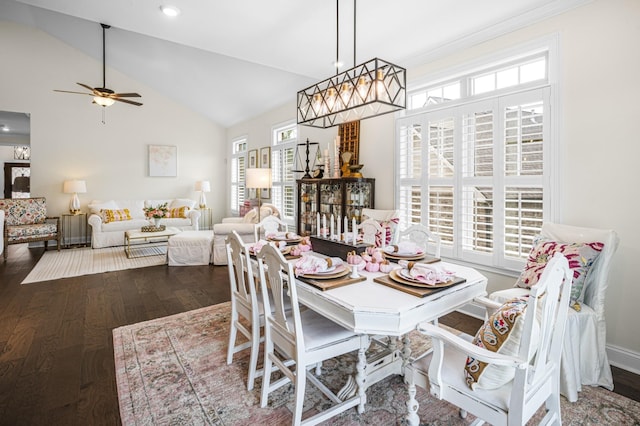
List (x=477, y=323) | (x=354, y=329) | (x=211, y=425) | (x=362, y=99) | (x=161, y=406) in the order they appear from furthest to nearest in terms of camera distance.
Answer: (x=477, y=323) → (x=362, y=99) → (x=161, y=406) → (x=211, y=425) → (x=354, y=329)

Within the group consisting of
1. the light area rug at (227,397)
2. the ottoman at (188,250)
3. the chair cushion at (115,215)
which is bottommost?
the light area rug at (227,397)

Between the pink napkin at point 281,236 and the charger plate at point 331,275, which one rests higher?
the pink napkin at point 281,236

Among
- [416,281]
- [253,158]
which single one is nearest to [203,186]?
[253,158]

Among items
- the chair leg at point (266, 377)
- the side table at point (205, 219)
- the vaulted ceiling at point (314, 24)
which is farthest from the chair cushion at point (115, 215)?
the chair leg at point (266, 377)

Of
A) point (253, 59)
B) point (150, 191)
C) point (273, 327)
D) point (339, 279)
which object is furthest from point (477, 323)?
point (150, 191)

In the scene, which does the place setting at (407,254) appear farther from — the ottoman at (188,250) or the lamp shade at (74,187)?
the lamp shade at (74,187)

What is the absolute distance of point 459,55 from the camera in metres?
3.30

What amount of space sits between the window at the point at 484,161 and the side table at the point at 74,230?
716 centimetres

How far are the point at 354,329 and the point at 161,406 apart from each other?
1347 millimetres

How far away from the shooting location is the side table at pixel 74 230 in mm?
6882

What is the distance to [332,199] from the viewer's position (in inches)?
176

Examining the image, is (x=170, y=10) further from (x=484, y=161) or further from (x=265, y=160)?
(x=265, y=160)

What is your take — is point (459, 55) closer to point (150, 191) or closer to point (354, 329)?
point (354, 329)

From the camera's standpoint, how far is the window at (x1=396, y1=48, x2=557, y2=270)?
2.77m
